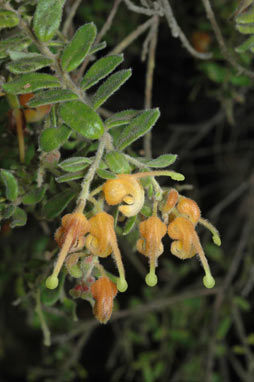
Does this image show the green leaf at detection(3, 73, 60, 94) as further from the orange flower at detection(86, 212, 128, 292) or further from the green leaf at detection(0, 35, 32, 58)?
the orange flower at detection(86, 212, 128, 292)

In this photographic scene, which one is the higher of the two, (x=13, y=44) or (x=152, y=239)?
(x=13, y=44)

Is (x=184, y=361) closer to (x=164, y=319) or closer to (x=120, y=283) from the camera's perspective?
(x=164, y=319)

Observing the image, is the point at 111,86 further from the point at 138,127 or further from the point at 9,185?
the point at 9,185

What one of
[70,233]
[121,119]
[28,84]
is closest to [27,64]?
[28,84]

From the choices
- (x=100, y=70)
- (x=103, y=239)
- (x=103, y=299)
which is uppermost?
(x=100, y=70)

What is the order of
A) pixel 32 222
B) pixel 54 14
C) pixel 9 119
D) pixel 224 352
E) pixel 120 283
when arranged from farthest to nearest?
pixel 224 352
pixel 32 222
pixel 9 119
pixel 54 14
pixel 120 283

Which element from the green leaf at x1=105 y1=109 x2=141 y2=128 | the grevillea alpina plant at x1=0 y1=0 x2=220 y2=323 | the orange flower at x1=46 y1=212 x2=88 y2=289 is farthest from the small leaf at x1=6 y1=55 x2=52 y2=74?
the orange flower at x1=46 y1=212 x2=88 y2=289

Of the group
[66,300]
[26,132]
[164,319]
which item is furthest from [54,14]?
[164,319]

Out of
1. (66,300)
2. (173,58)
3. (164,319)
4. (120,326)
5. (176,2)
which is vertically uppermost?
(176,2)

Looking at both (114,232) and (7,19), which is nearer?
(114,232)
